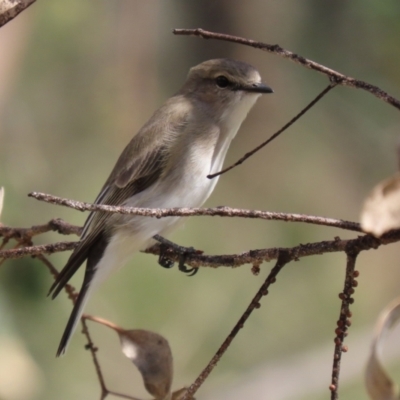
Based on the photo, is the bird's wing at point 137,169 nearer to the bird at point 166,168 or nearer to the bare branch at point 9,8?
the bird at point 166,168

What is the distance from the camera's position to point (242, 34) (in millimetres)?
2949

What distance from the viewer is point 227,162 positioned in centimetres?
284

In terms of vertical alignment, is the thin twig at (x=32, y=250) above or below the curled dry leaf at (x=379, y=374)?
above

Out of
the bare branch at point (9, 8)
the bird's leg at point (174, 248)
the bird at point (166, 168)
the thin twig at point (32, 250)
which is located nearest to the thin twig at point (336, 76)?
the bare branch at point (9, 8)

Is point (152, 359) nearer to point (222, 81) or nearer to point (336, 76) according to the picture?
point (336, 76)

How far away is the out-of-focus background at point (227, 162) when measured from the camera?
7.64ft

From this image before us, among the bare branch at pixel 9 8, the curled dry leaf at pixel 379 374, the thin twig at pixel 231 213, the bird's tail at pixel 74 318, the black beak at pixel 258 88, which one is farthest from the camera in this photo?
the black beak at pixel 258 88

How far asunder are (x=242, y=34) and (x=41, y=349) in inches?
66.1

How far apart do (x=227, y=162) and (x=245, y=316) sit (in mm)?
2194

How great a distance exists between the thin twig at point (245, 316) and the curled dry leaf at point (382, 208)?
205 mm

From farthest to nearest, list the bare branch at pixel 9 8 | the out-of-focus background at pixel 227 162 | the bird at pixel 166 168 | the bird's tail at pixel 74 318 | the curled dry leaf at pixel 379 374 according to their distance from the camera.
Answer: the out-of-focus background at pixel 227 162, the bird at pixel 166 168, the bird's tail at pixel 74 318, the bare branch at pixel 9 8, the curled dry leaf at pixel 379 374

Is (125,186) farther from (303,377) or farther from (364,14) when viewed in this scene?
(364,14)

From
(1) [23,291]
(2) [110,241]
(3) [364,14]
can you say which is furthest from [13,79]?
(3) [364,14]

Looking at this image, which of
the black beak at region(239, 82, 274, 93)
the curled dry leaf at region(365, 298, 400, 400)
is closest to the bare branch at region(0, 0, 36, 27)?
the curled dry leaf at region(365, 298, 400, 400)
